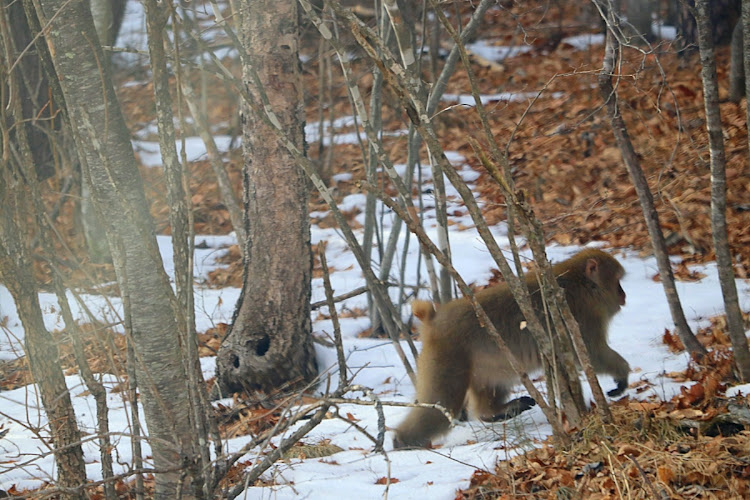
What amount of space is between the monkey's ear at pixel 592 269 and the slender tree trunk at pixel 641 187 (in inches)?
14.2

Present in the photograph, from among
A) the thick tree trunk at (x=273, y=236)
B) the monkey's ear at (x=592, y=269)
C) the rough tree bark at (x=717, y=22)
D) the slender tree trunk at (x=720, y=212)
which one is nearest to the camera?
the slender tree trunk at (x=720, y=212)

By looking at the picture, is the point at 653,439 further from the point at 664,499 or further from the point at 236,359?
the point at 236,359

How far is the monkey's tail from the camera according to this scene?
4.47 metres

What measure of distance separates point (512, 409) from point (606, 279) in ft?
3.34

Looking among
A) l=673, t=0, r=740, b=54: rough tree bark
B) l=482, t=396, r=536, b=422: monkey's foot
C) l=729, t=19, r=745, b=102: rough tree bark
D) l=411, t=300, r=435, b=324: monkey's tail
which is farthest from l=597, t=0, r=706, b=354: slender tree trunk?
l=673, t=0, r=740, b=54: rough tree bark

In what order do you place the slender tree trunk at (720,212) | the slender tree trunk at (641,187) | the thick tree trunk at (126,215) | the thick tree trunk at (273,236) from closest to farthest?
the thick tree trunk at (126,215), the slender tree trunk at (720,212), the slender tree trunk at (641,187), the thick tree trunk at (273,236)

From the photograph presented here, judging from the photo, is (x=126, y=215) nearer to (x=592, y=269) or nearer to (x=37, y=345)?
(x=37, y=345)

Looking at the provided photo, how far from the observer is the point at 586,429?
3441mm

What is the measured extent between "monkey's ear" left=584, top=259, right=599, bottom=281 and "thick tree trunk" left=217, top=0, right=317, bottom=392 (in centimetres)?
205

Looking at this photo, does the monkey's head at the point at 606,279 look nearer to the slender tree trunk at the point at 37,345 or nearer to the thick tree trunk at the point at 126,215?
the thick tree trunk at the point at 126,215

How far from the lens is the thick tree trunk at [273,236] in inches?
214

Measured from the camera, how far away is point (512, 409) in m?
4.75

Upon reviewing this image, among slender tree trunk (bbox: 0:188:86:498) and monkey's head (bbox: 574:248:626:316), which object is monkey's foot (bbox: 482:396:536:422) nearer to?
monkey's head (bbox: 574:248:626:316)

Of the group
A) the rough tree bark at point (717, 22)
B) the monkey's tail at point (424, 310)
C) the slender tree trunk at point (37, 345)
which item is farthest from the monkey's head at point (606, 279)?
the rough tree bark at point (717, 22)
